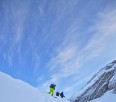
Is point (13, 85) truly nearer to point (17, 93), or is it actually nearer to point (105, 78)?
point (17, 93)

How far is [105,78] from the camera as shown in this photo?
46.6 m

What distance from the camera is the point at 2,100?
1425cm

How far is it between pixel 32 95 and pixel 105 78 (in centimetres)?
3027

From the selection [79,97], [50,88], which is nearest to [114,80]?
[79,97]

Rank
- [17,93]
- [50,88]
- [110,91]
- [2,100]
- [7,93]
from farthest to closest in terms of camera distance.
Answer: [110,91] < [50,88] < [17,93] < [7,93] < [2,100]

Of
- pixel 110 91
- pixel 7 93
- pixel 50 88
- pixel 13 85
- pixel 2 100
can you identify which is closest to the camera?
pixel 2 100

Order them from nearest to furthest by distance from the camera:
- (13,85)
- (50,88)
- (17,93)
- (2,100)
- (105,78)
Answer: (2,100) → (17,93) → (13,85) → (50,88) → (105,78)

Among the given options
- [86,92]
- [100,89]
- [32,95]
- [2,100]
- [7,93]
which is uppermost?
[86,92]

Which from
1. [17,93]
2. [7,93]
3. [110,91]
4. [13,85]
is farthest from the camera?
[110,91]

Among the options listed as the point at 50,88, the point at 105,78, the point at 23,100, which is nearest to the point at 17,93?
the point at 23,100

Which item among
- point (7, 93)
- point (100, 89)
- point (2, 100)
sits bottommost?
point (2, 100)

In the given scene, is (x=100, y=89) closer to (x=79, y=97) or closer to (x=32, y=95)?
(x=79, y=97)

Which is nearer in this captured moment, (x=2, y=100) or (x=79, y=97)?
(x=2, y=100)

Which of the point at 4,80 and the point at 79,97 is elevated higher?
the point at 79,97
